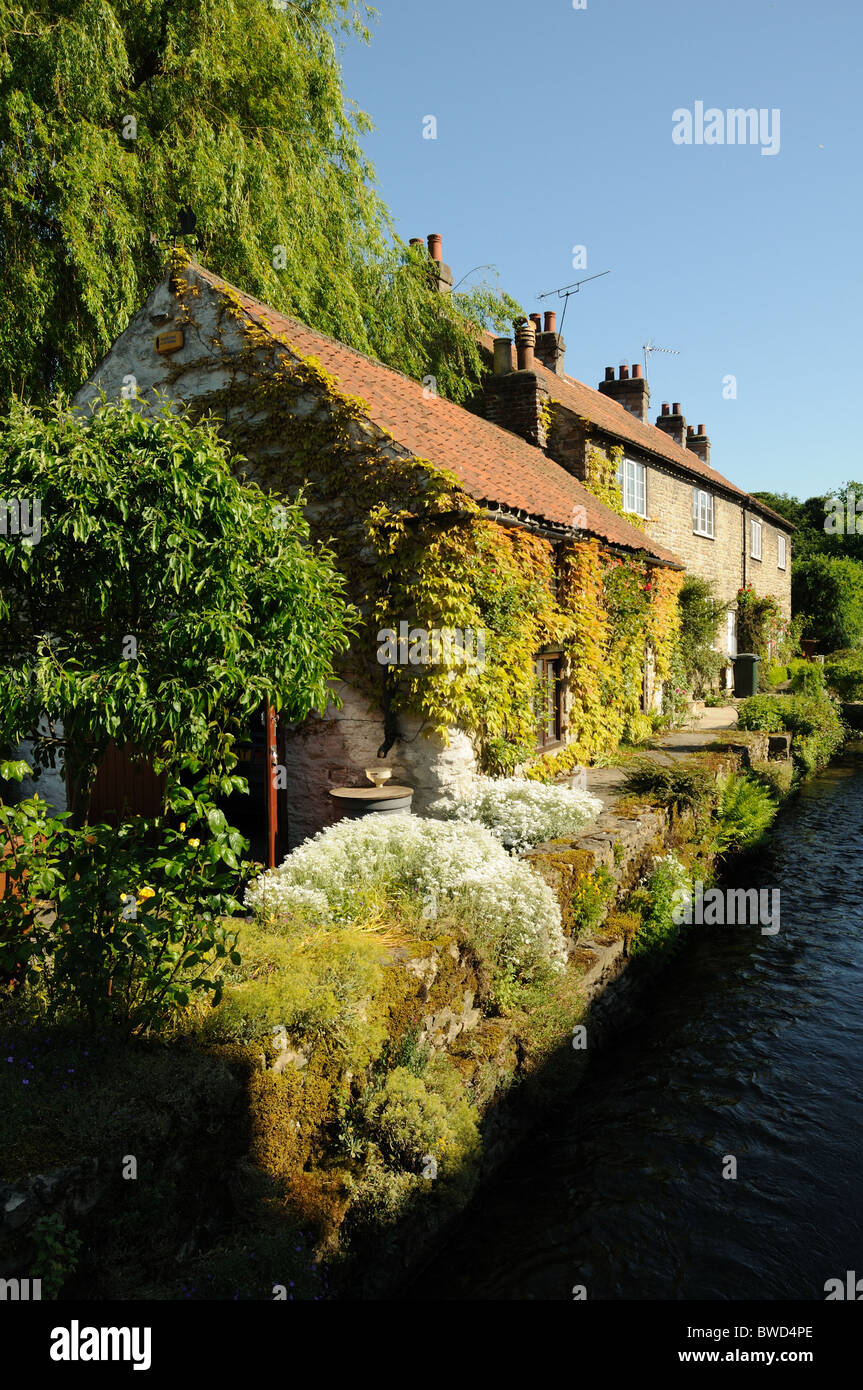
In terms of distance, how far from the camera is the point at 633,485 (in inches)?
771

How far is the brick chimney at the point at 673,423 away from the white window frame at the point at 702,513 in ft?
13.2

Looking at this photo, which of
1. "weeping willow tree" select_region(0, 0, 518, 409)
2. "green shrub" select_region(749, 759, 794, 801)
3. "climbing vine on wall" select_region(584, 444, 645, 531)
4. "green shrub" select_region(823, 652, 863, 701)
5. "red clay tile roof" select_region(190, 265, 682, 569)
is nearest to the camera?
"red clay tile roof" select_region(190, 265, 682, 569)

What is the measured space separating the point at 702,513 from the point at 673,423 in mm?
5435

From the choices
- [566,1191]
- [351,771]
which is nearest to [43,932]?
[566,1191]

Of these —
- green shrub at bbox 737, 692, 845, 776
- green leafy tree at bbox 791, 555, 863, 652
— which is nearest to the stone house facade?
green leafy tree at bbox 791, 555, 863, 652

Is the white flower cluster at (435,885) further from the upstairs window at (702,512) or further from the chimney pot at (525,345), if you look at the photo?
the upstairs window at (702,512)

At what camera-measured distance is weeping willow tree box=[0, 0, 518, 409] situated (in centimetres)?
1099

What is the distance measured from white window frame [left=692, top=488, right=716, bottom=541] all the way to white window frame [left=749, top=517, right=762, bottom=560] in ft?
15.3

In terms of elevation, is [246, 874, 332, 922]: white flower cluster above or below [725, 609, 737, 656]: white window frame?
below

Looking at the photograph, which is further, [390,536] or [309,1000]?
[390,536]

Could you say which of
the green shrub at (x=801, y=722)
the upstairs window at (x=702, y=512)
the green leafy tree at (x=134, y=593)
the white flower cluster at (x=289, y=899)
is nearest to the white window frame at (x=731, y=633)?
the upstairs window at (x=702, y=512)

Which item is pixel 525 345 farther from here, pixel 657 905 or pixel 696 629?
pixel 657 905

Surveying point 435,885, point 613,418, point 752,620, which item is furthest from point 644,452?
point 435,885

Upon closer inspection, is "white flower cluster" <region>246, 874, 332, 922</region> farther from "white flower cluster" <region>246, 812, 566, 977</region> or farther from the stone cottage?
the stone cottage
